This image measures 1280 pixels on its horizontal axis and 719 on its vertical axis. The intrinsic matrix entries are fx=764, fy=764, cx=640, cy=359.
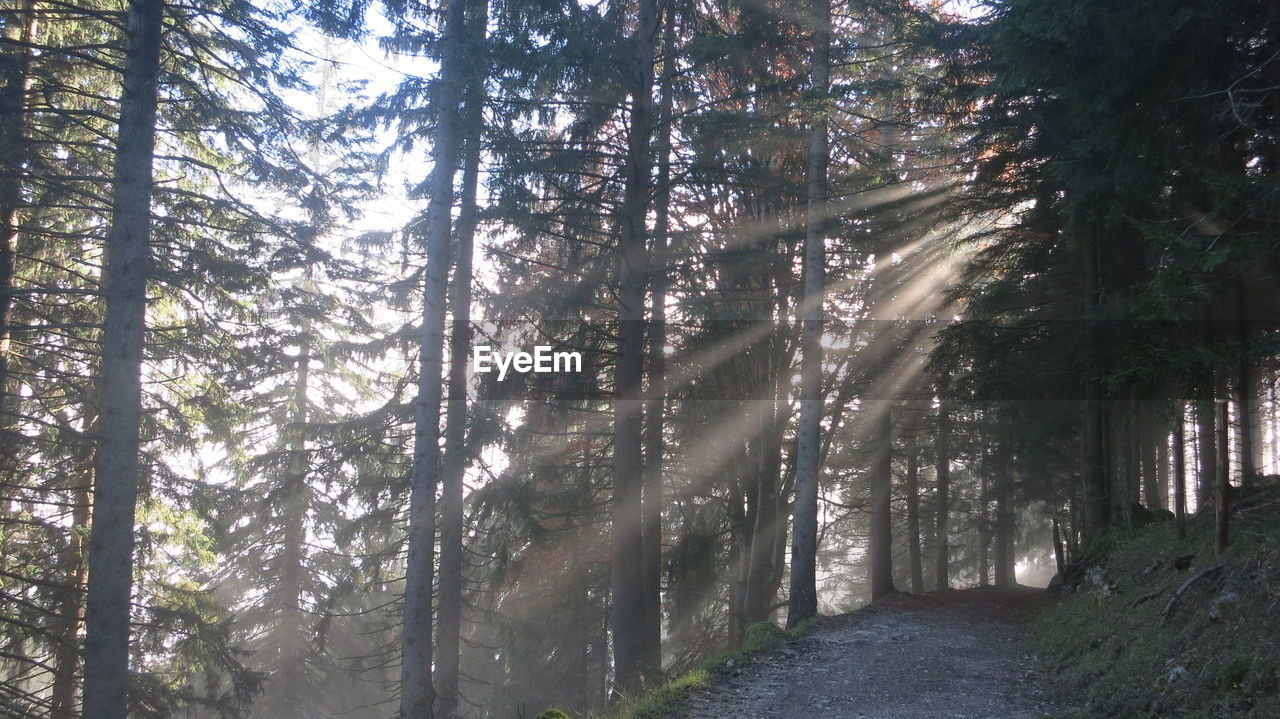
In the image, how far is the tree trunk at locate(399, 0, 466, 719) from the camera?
38.2ft

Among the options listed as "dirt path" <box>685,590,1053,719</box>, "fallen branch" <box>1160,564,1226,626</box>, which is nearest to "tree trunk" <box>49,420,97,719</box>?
"dirt path" <box>685,590,1053,719</box>

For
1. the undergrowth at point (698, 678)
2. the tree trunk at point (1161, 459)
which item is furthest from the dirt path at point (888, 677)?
the tree trunk at point (1161, 459)

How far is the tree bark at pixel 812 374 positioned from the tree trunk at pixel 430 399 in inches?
231

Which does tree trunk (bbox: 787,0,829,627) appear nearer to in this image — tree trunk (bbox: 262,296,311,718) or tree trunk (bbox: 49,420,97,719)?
tree trunk (bbox: 49,420,97,719)

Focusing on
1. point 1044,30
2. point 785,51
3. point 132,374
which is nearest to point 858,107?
point 785,51

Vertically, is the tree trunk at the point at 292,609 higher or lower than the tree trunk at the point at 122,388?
lower

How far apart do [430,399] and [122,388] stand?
12.8 ft

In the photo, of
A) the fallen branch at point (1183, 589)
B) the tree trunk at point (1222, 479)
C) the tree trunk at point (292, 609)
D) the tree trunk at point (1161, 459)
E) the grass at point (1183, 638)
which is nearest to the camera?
the grass at point (1183, 638)

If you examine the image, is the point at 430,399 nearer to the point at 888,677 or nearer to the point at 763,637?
the point at 763,637

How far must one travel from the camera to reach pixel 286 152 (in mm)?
11211

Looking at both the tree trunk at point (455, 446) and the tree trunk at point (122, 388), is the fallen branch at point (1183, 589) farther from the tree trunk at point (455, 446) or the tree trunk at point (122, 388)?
the tree trunk at point (122, 388)

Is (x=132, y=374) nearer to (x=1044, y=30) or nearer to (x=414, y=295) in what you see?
(x=414, y=295)

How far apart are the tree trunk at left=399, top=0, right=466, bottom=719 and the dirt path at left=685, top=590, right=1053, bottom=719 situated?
5.32 meters

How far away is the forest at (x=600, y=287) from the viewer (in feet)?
30.8
